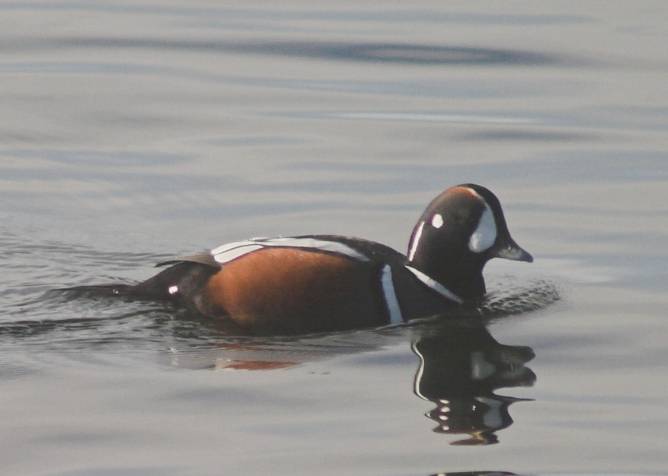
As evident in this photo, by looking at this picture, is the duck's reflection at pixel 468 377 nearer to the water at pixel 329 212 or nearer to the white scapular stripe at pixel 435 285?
the water at pixel 329 212

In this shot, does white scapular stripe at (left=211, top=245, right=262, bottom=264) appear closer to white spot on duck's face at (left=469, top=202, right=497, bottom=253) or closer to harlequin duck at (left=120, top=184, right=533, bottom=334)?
harlequin duck at (left=120, top=184, right=533, bottom=334)

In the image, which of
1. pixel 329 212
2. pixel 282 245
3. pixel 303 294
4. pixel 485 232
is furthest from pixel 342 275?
pixel 329 212

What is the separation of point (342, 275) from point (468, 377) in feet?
3.77

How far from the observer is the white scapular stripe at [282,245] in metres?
10.0

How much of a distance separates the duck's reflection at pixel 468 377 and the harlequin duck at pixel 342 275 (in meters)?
0.32

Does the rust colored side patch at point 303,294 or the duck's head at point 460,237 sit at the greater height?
the duck's head at point 460,237

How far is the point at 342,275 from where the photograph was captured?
9922 millimetres

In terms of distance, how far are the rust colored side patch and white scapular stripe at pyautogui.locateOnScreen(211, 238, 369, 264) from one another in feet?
0.19

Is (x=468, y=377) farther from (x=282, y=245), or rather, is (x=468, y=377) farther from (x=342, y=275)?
(x=282, y=245)

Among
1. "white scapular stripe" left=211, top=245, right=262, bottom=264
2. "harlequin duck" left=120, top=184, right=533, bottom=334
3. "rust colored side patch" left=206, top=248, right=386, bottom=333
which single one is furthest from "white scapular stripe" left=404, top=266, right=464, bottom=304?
"white scapular stripe" left=211, top=245, right=262, bottom=264

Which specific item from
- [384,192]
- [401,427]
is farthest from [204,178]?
[401,427]

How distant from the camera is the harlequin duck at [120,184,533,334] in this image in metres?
9.92

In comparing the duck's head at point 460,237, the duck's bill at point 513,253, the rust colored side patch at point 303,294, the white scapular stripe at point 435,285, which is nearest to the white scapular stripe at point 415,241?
the duck's head at point 460,237

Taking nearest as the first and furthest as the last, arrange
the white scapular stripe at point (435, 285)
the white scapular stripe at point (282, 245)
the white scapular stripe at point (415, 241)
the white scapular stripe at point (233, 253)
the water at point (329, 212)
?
the water at point (329, 212)
the white scapular stripe at point (282, 245)
the white scapular stripe at point (233, 253)
the white scapular stripe at point (435, 285)
the white scapular stripe at point (415, 241)
